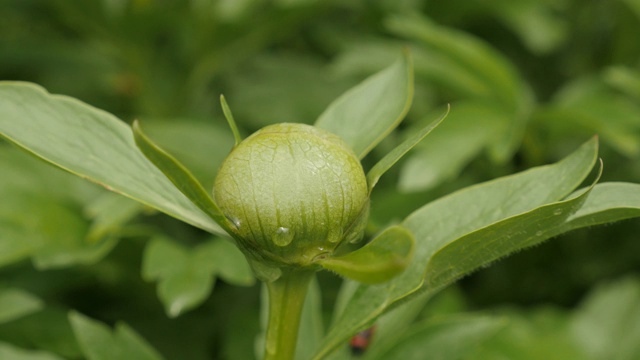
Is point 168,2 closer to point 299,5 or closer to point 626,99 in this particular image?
point 299,5

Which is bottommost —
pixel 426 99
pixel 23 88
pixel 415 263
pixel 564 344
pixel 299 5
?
pixel 564 344

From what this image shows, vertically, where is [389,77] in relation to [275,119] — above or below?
above

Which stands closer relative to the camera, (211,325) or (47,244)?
(47,244)

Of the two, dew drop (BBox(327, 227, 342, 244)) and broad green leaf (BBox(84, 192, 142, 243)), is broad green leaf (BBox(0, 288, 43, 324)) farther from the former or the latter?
dew drop (BBox(327, 227, 342, 244))

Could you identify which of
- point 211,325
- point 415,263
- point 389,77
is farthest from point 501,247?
point 211,325

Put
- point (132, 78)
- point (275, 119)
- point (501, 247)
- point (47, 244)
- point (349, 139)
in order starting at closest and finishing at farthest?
point (501, 247), point (349, 139), point (47, 244), point (275, 119), point (132, 78)

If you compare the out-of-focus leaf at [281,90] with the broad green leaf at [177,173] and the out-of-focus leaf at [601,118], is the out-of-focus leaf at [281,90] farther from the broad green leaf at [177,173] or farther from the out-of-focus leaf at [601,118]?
the broad green leaf at [177,173]

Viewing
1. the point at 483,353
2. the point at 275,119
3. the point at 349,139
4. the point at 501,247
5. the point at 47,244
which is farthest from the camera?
the point at 275,119
